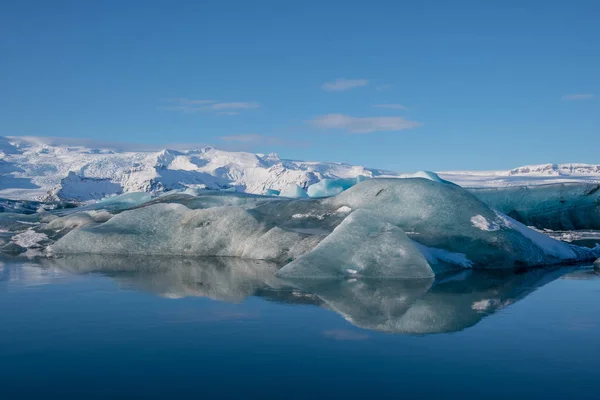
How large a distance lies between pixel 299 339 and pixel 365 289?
108 inches

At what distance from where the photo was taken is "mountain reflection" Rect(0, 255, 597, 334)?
545 cm

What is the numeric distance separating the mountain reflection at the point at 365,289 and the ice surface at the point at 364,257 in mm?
386

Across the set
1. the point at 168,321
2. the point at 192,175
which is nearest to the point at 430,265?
the point at 168,321

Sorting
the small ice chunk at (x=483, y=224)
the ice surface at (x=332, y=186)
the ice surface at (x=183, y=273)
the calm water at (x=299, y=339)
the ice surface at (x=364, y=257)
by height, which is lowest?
the ice surface at (x=183, y=273)

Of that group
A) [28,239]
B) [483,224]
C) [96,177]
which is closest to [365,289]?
[483,224]

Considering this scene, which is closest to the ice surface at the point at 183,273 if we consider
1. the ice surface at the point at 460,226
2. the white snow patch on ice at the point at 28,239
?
the ice surface at the point at 460,226

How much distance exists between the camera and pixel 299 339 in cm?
460

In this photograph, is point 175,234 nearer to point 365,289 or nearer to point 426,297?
point 365,289

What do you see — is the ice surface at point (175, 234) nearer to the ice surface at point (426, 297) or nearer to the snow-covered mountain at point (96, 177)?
the ice surface at point (426, 297)

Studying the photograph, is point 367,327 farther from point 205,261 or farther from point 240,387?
point 205,261

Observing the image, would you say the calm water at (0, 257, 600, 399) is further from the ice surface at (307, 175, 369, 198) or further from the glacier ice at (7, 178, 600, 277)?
the ice surface at (307, 175, 369, 198)

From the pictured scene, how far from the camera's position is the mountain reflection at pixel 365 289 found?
545cm

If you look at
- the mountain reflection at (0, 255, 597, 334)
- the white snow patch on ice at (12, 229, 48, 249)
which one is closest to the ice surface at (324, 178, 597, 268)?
the mountain reflection at (0, 255, 597, 334)

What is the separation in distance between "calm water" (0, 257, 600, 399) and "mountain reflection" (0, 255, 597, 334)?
32mm
